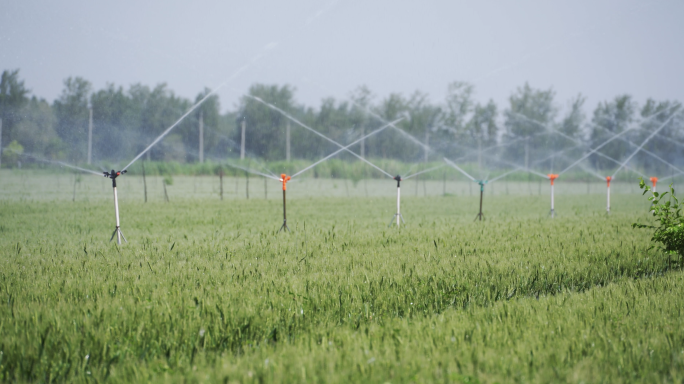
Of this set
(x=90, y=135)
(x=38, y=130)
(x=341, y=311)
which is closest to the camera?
(x=341, y=311)

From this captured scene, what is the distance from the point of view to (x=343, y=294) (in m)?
4.95

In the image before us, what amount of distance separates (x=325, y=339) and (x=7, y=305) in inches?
122

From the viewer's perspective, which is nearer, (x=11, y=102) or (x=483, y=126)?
(x=11, y=102)

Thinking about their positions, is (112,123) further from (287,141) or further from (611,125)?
(611,125)

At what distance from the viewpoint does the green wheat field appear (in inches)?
125

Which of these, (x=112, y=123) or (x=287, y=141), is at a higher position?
(x=287, y=141)

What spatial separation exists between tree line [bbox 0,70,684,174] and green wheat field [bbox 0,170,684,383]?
6.61 meters

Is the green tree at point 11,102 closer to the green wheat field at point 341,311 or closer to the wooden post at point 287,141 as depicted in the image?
the green wheat field at point 341,311

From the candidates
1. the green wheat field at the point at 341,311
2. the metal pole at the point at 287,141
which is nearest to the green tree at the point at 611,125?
the metal pole at the point at 287,141

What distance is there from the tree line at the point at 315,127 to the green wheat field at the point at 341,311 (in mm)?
6611

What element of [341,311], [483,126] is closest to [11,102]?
[341,311]

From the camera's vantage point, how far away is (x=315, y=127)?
33.5m

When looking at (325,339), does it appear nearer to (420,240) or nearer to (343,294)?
(343,294)

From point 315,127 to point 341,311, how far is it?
2952 centimetres
